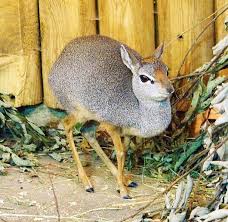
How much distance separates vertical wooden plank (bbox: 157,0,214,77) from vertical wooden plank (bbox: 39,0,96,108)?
546 mm

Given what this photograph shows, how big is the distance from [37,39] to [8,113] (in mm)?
600

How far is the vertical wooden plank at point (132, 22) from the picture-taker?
6.15 meters

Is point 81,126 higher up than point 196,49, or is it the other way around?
point 196,49

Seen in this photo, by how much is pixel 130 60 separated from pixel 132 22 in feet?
2.35

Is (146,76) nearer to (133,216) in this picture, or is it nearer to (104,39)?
(104,39)

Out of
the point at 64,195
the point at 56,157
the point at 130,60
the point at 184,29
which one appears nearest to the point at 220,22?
the point at 184,29

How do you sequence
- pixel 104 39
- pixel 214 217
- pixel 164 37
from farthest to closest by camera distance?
1. pixel 164 37
2. pixel 104 39
3. pixel 214 217

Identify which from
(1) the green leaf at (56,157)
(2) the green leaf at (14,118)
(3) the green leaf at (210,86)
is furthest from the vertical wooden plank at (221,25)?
(2) the green leaf at (14,118)

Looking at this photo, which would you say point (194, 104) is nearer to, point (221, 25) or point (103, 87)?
point (221, 25)

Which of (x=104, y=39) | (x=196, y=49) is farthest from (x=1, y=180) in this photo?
(x=196, y=49)

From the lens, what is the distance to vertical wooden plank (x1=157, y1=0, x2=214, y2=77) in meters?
6.05

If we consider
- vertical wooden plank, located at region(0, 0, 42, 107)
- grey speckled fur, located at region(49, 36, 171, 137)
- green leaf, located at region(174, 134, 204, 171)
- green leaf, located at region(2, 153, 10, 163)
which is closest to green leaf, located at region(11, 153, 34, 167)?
green leaf, located at region(2, 153, 10, 163)

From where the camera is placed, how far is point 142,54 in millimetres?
6246

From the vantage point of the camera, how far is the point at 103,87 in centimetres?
565
